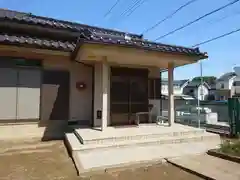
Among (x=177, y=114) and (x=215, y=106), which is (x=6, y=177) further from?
(x=215, y=106)

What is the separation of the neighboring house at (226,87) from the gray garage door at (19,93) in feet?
132

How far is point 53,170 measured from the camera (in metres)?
4.09

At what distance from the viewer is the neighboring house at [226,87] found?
39469 mm

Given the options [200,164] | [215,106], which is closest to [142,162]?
[200,164]

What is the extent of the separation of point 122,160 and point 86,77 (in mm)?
4184

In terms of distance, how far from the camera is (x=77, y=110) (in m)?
7.59

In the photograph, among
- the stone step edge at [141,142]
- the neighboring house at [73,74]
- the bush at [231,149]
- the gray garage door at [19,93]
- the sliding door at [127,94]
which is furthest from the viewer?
the sliding door at [127,94]

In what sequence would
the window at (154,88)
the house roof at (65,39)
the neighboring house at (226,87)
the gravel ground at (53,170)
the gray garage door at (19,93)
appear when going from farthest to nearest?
the neighboring house at (226,87) < the window at (154,88) < the gray garage door at (19,93) < the house roof at (65,39) < the gravel ground at (53,170)

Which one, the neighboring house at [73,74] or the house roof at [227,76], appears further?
the house roof at [227,76]

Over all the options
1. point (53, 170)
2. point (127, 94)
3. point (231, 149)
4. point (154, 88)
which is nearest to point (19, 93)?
point (53, 170)

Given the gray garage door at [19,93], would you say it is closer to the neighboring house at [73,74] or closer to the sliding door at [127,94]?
the neighboring house at [73,74]

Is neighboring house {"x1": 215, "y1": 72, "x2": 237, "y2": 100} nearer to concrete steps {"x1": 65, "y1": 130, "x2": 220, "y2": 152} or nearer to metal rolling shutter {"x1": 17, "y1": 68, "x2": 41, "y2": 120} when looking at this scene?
concrete steps {"x1": 65, "y1": 130, "x2": 220, "y2": 152}

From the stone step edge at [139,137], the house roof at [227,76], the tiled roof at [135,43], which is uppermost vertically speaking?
the house roof at [227,76]

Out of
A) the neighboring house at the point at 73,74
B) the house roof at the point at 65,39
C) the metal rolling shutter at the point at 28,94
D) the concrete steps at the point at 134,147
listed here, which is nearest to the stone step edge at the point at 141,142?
the concrete steps at the point at 134,147
